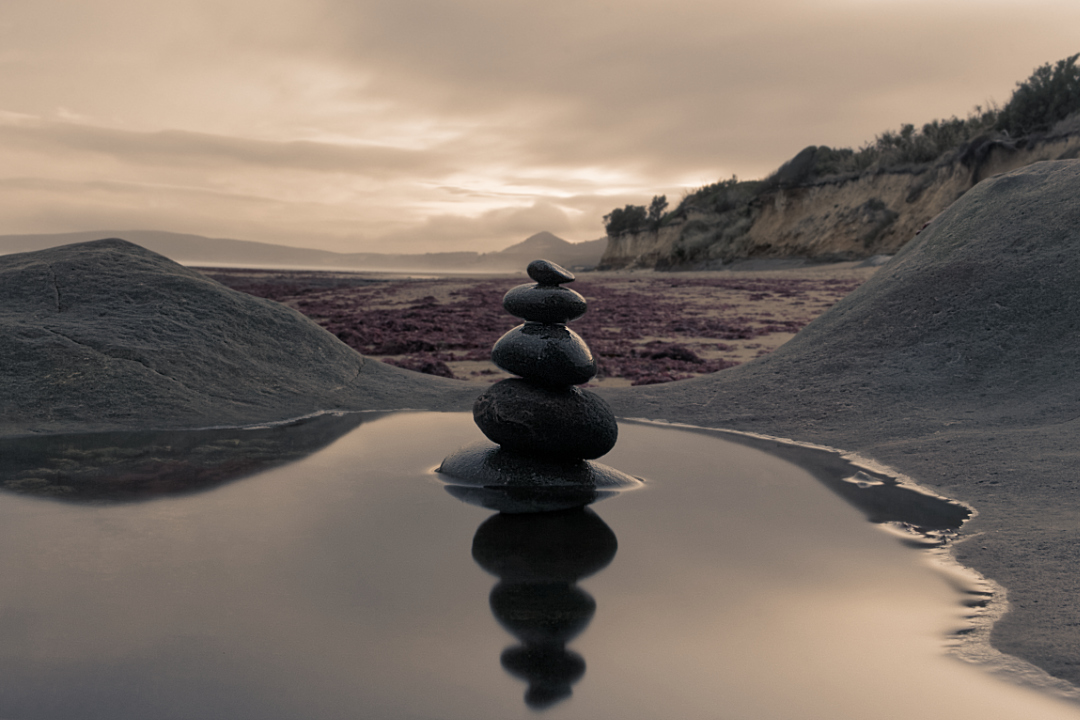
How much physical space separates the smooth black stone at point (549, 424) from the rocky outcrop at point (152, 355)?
7.35 feet

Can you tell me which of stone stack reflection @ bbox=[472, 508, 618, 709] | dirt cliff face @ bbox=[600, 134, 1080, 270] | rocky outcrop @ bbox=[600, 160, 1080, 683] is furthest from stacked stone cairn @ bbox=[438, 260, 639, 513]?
dirt cliff face @ bbox=[600, 134, 1080, 270]

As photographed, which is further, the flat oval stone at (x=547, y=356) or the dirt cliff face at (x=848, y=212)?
the dirt cliff face at (x=848, y=212)

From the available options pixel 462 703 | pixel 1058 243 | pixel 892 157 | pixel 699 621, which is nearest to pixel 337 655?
pixel 462 703

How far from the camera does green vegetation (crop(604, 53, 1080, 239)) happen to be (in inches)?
1112

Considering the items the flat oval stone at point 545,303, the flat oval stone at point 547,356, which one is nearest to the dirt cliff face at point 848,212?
the flat oval stone at point 545,303

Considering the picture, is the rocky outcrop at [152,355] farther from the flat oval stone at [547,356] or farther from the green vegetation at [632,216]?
the green vegetation at [632,216]

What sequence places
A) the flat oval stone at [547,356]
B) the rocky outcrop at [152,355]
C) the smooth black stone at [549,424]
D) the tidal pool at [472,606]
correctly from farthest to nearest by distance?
the rocky outcrop at [152,355] → the flat oval stone at [547,356] → the smooth black stone at [549,424] → the tidal pool at [472,606]

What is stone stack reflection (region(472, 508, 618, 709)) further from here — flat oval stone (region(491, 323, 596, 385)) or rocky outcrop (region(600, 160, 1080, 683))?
rocky outcrop (region(600, 160, 1080, 683))

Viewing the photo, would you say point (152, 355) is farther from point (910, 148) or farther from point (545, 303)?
point (910, 148)

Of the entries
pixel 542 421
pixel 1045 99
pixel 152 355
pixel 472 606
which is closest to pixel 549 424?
pixel 542 421

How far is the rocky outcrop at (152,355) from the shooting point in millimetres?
5820

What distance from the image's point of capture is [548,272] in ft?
15.9

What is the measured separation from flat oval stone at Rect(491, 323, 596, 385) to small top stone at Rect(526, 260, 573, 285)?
356 mm

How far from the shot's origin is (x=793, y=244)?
125ft
